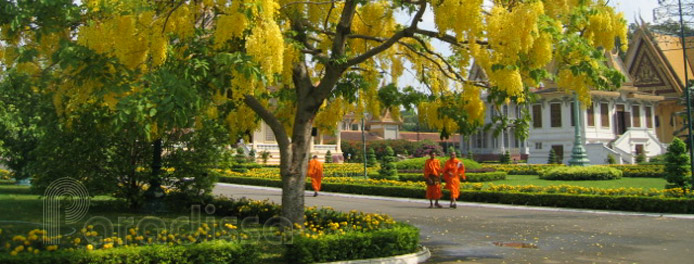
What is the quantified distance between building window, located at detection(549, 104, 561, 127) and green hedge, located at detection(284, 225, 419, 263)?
4320cm

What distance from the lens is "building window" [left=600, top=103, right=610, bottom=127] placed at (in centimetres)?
4825

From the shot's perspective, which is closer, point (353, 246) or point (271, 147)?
point (353, 246)

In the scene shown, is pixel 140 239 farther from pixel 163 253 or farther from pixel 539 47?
pixel 539 47

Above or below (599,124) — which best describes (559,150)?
below

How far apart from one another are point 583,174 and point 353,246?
2398 cm

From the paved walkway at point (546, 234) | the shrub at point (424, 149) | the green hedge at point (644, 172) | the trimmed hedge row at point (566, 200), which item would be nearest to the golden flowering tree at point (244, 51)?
the paved walkway at point (546, 234)

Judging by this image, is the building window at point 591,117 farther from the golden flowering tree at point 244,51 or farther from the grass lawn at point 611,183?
the golden flowering tree at point 244,51

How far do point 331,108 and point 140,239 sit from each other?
5.10 m

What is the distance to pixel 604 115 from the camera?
48.4 metres

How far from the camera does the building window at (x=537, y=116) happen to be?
49031 millimetres

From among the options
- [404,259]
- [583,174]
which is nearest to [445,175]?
[404,259]

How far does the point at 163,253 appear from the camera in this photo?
22.1 feet

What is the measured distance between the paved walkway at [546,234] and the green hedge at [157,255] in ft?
9.82

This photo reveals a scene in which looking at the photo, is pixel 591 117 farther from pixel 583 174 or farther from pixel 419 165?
pixel 419 165
